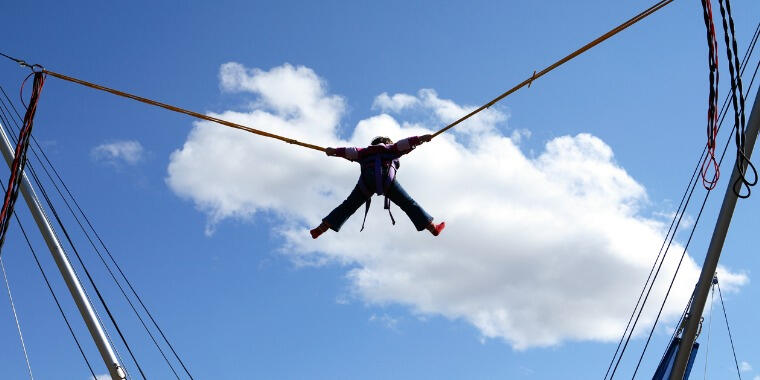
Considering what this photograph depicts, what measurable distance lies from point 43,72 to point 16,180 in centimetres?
147

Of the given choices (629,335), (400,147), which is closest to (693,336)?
(629,335)

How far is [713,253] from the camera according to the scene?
34.3ft

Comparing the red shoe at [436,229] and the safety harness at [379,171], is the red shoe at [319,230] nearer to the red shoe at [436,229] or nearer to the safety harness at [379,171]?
the safety harness at [379,171]

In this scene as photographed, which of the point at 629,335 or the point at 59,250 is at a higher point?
the point at 59,250

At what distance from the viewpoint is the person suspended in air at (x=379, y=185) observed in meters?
10.6

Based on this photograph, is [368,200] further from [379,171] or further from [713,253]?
[713,253]

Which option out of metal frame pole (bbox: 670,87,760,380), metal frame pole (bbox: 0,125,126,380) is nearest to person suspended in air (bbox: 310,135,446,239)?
metal frame pole (bbox: 670,87,760,380)

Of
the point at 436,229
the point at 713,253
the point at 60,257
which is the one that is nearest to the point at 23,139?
the point at 60,257

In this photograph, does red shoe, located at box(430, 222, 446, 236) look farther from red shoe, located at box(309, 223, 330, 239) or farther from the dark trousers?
red shoe, located at box(309, 223, 330, 239)

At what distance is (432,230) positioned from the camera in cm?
1070

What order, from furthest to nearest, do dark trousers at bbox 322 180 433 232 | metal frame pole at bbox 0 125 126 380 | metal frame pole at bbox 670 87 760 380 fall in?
metal frame pole at bbox 0 125 126 380 < dark trousers at bbox 322 180 433 232 < metal frame pole at bbox 670 87 760 380

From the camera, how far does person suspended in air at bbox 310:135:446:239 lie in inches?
416

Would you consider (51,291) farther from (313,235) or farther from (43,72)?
(313,235)

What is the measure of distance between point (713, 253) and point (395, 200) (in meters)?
3.51
